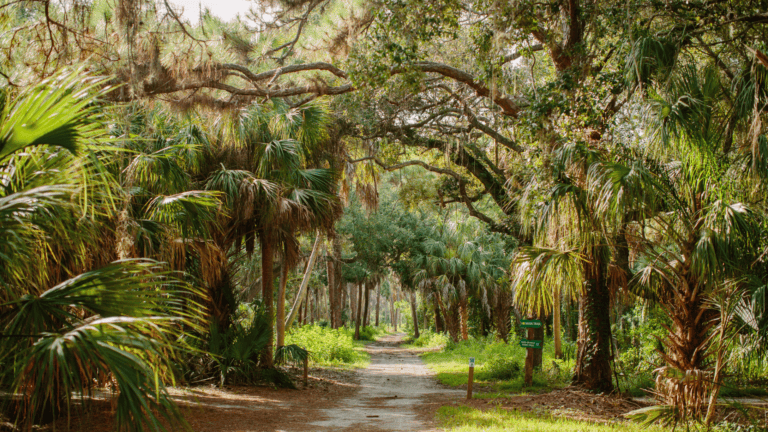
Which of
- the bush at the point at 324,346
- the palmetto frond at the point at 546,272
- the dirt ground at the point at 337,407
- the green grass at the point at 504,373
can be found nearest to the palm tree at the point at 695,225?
the palmetto frond at the point at 546,272

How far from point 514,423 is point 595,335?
10.7 ft

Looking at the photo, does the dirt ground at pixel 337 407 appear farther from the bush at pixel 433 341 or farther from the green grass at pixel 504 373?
the bush at pixel 433 341

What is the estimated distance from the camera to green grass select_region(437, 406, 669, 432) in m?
7.35

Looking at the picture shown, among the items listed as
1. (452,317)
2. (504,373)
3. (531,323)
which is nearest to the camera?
(531,323)

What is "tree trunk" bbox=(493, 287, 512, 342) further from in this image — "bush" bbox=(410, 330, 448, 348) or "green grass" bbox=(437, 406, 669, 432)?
"green grass" bbox=(437, 406, 669, 432)

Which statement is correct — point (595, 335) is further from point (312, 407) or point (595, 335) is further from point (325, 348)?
point (325, 348)

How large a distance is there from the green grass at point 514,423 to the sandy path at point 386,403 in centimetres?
48

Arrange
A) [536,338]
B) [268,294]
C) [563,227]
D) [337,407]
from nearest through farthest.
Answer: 1. [563,227]
2. [337,407]
3. [536,338]
4. [268,294]

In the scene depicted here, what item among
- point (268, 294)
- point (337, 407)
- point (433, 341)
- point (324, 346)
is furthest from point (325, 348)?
point (433, 341)

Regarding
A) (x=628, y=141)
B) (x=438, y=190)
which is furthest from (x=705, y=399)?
(x=438, y=190)

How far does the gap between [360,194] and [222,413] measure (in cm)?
932

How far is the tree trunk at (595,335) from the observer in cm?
1003

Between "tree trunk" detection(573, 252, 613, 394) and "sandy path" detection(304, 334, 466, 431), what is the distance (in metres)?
2.85

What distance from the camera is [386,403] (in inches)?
443
